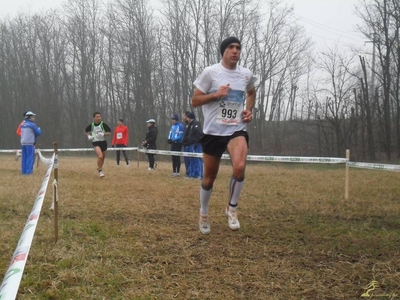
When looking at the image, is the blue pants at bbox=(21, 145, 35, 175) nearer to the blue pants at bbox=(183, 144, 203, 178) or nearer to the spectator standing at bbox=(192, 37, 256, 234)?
the blue pants at bbox=(183, 144, 203, 178)

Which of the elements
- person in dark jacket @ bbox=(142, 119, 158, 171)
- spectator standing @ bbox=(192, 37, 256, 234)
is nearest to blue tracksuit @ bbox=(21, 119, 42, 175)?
person in dark jacket @ bbox=(142, 119, 158, 171)

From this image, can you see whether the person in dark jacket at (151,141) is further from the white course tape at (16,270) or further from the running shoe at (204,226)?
the white course tape at (16,270)

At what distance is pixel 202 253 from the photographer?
3.86 metres

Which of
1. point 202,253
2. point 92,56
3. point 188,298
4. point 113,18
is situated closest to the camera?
point 188,298

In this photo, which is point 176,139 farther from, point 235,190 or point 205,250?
point 205,250

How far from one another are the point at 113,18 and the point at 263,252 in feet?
112

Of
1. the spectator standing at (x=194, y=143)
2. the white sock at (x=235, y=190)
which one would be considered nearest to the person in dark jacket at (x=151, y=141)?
the spectator standing at (x=194, y=143)

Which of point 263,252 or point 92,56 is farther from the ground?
point 92,56

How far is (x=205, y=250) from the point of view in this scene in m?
3.96

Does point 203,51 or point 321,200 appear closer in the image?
point 321,200

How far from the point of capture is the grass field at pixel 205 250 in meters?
2.98

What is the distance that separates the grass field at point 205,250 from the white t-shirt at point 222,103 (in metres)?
1.23

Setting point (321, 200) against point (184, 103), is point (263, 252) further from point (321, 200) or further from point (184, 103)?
point (184, 103)

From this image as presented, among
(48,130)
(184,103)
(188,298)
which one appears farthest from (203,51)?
(188,298)
